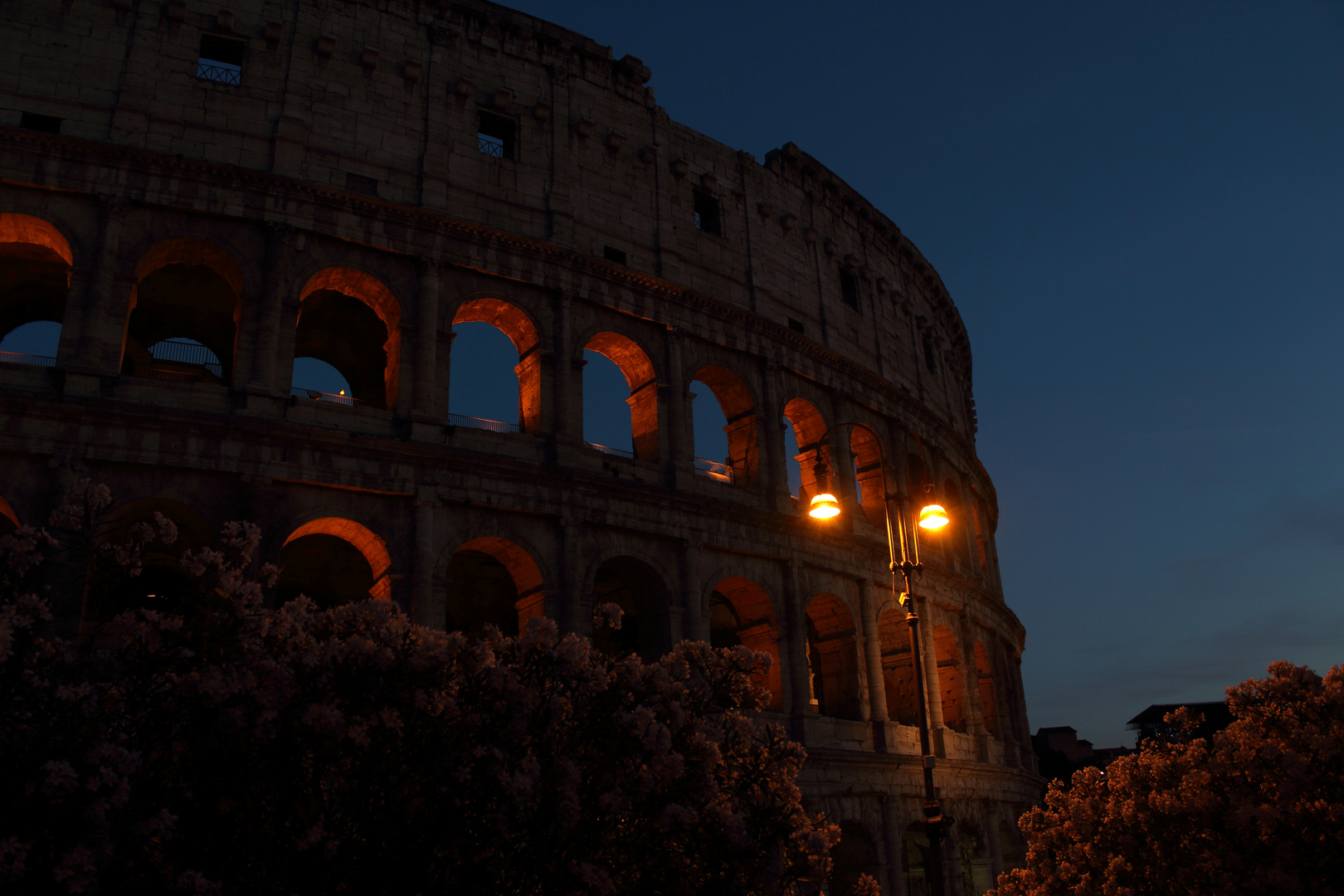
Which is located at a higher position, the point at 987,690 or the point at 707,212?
the point at 707,212

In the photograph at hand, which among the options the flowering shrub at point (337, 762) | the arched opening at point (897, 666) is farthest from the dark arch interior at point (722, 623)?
the flowering shrub at point (337, 762)

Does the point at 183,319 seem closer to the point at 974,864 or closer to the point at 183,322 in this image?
the point at 183,322

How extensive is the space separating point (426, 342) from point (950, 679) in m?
16.2

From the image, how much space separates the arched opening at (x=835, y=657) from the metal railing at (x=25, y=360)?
15398 mm

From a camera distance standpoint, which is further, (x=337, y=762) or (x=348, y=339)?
(x=348, y=339)

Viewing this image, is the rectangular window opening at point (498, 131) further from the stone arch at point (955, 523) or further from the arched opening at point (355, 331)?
the stone arch at point (955, 523)

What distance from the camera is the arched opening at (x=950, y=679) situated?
26531 millimetres

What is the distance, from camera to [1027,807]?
29.0 metres

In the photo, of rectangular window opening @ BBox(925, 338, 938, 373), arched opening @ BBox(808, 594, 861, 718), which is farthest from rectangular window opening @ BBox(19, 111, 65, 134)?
rectangular window opening @ BBox(925, 338, 938, 373)

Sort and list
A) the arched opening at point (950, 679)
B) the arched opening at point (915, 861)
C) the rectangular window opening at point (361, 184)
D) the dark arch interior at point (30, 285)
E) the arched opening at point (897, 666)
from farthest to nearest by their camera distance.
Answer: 1. the arched opening at point (950, 679)
2. the arched opening at point (897, 666)
3. the arched opening at point (915, 861)
4. the rectangular window opening at point (361, 184)
5. the dark arch interior at point (30, 285)

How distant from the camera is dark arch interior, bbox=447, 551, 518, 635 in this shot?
21.4 meters

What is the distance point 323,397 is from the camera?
18656 millimetres

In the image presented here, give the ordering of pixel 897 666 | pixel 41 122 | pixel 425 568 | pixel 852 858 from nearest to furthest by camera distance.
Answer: pixel 425 568 < pixel 41 122 < pixel 852 858 < pixel 897 666

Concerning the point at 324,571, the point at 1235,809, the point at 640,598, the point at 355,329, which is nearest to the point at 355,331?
the point at 355,329
